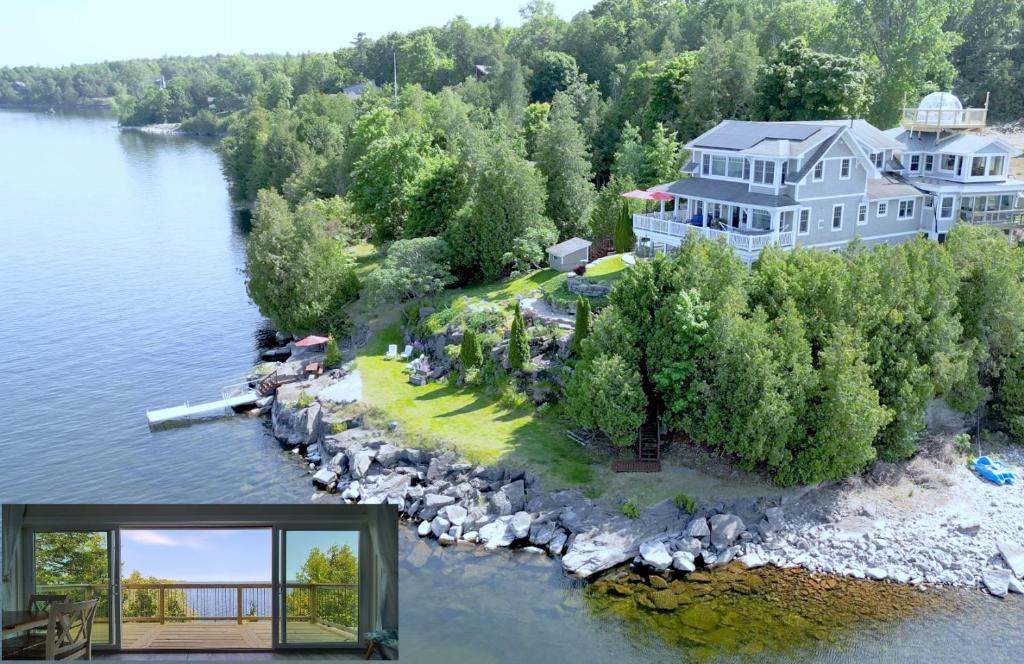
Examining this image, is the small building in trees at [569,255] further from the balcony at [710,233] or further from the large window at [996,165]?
the large window at [996,165]

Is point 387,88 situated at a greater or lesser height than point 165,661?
greater

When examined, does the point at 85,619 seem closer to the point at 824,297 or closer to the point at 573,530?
the point at 573,530

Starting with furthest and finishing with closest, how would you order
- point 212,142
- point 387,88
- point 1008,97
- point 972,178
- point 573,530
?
point 212,142 → point 387,88 → point 1008,97 → point 972,178 → point 573,530

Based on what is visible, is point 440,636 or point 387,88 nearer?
point 440,636

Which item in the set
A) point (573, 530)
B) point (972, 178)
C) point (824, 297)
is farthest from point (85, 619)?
point (972, 178)

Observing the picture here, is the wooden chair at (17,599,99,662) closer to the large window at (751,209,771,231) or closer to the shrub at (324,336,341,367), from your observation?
the shrub at (324,336,341,367)

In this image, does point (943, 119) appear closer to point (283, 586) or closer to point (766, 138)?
point (766, 138)
